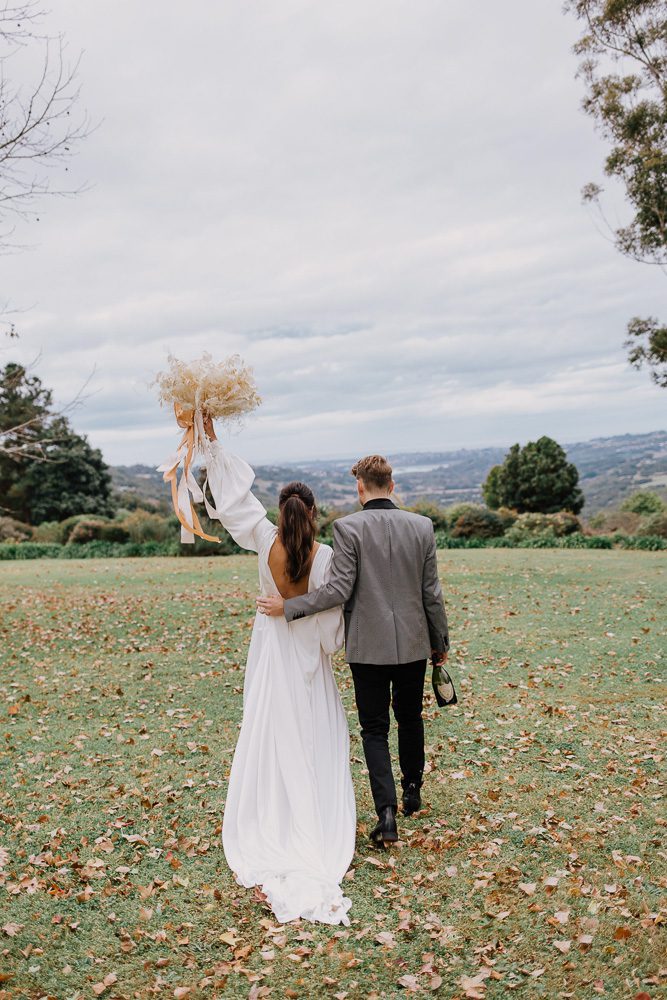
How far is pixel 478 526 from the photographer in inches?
1006

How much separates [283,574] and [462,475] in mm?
50965

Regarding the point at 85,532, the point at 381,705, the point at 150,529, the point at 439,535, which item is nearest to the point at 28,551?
the point at 85,532

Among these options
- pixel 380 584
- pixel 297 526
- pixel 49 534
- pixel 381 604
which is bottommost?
pixel 49 534

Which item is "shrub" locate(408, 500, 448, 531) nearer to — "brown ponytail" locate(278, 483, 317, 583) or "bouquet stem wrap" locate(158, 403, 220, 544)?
"bouquet stem wrap" locate(158, 403, 220, 544)

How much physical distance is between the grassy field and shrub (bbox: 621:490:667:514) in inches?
1023

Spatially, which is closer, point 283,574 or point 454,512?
point 283,574

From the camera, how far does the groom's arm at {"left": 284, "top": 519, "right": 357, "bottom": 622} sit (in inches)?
186

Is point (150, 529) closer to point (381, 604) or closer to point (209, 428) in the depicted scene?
point (209, 428)

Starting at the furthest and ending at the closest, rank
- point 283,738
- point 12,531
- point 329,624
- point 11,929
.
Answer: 1. point 12,531
2. point 329,624
3. point 283,738
4. point 11,929

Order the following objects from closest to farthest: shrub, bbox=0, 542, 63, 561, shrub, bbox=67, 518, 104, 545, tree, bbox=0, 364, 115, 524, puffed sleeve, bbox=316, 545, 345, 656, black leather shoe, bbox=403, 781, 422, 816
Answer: puffed sleeve, bbox=316, 545, 345, 656 → black leather shoe, bbox=403, 781, 422, 816 → shrub, bbox=0, 542, 63, 561 → shrub, bbox=67, 518, 104, 545 → tree, bbox=0, 364, 115, 524

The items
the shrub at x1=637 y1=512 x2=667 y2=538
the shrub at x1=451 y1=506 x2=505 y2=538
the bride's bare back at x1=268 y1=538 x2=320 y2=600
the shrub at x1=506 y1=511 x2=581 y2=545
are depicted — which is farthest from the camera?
the shrub at x1=451 y1=506 x2=505 y2=538

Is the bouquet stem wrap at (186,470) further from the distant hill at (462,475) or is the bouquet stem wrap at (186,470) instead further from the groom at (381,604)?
the distant hill at (462,475)

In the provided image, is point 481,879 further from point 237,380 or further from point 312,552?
point 237,380

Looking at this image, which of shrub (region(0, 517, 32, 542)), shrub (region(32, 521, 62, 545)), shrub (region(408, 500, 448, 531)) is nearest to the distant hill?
shrub (region(408, 500, 448, 531))
